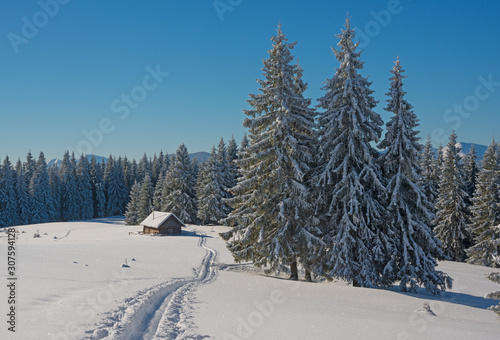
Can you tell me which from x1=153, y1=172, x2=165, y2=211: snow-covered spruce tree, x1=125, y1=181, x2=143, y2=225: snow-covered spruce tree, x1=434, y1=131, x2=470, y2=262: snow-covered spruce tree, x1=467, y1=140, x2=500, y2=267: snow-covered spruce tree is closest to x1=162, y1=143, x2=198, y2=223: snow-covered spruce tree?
x1=153, y1=172, x2=165, y2=211: snow-covered spruce tree

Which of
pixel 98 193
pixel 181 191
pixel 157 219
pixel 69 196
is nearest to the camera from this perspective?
pixel 157 219

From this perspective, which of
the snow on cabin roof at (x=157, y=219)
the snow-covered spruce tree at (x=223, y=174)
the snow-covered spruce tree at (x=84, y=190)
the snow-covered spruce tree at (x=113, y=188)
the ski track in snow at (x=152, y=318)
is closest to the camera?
the ski track in snow at (x=152, y=318)

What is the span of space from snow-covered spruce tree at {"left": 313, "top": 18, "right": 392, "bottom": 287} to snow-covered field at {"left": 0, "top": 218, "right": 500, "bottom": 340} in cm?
200

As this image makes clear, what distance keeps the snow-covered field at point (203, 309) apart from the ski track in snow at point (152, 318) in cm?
3

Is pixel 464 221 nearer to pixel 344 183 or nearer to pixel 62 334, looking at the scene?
pixel 344 183

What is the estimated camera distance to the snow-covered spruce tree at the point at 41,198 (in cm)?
6638

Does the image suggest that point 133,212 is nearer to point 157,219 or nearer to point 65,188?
point 157,219

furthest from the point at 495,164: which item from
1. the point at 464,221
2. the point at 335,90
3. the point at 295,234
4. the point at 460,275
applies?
the point at 295,234

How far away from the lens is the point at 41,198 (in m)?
67.9

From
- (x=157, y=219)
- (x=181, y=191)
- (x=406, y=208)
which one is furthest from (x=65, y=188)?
(x=406, y=208)

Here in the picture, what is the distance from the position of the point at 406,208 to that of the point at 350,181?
3808mm

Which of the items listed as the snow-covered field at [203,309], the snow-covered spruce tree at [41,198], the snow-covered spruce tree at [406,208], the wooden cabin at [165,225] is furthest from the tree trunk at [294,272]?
the snow-covered spruce tree at [41,198]

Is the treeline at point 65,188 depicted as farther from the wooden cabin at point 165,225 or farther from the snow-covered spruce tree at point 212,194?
the wooden cabin at point 165,225

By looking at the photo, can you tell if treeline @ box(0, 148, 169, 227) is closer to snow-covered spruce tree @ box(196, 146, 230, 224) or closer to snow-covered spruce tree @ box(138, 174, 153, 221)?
snow-covered spruce tree @ box(138, 174, 153, 221)
